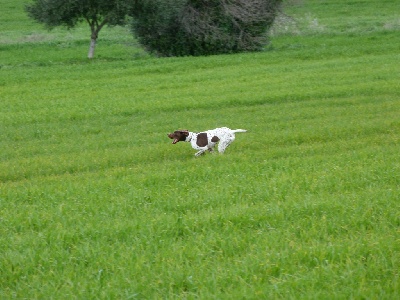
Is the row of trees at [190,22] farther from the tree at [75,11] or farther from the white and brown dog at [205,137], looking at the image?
the white and brown dog at [205,137]

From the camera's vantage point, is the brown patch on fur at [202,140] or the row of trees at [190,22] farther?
the row of trees at [190,22]

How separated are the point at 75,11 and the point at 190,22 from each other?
5.81m

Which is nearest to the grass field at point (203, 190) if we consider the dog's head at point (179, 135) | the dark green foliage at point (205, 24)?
the dog's head at point (179, 135)

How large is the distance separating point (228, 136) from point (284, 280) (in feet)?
20.0

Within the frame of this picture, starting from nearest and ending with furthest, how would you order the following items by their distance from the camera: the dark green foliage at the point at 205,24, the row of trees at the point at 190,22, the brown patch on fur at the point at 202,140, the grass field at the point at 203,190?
the grass field at the point at 203,190 → the brown patch on fur at the point at 202,140 → the row of trees at the point at 190,22 → the dark green foliage at the point at 205,24

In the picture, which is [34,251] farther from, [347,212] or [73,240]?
[347,212]

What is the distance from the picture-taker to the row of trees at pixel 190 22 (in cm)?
3475

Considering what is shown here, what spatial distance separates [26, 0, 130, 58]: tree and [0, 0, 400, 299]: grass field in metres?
11.3

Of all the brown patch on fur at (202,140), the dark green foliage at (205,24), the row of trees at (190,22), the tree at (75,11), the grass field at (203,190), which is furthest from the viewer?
the dark green foliage at (205,24)

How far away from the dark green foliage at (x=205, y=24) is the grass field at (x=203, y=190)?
12562mm

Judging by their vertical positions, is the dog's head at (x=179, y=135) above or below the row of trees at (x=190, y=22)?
above

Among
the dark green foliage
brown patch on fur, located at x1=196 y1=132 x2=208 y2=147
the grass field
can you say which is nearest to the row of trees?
the dark green foliage

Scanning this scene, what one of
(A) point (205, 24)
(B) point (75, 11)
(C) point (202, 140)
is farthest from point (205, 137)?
(A) point (205, 24)

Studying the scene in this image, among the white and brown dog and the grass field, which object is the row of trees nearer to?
the grass field
